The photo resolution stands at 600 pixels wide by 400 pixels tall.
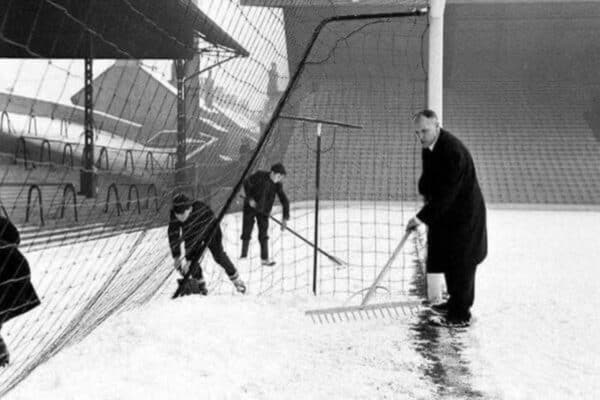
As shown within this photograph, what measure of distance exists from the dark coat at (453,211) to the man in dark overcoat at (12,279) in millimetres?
2292

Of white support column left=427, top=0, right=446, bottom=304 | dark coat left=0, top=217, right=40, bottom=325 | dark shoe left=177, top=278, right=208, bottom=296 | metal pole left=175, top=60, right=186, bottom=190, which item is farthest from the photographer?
white support column left=427, top=0, right=446, bottom=304

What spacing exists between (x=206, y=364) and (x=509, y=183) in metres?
14.3

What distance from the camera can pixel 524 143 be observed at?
16984mm

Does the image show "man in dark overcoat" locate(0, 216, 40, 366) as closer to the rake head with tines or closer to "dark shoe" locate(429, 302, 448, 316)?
the rake head with tines

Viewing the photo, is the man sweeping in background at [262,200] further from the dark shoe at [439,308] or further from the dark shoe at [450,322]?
the dark shoe at [450,322]

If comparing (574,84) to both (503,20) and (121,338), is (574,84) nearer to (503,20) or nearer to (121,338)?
(503,20)

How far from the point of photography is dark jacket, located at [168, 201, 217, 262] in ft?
13.5

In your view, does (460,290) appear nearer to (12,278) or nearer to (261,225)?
(12,278)

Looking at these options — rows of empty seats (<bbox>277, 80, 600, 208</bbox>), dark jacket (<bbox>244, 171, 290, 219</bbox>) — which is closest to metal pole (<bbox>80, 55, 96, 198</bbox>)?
dark jacket (<bbox>244, 171, 290, 219</bbox>)

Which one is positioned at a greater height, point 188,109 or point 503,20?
point 503,20

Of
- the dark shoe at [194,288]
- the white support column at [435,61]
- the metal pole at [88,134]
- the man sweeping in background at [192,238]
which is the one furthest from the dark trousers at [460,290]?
the metal pole at [88,134]

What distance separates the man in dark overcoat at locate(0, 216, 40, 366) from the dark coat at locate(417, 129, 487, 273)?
2292 mm

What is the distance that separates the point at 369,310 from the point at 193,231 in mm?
1464

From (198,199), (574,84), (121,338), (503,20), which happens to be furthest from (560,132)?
(121,338)
